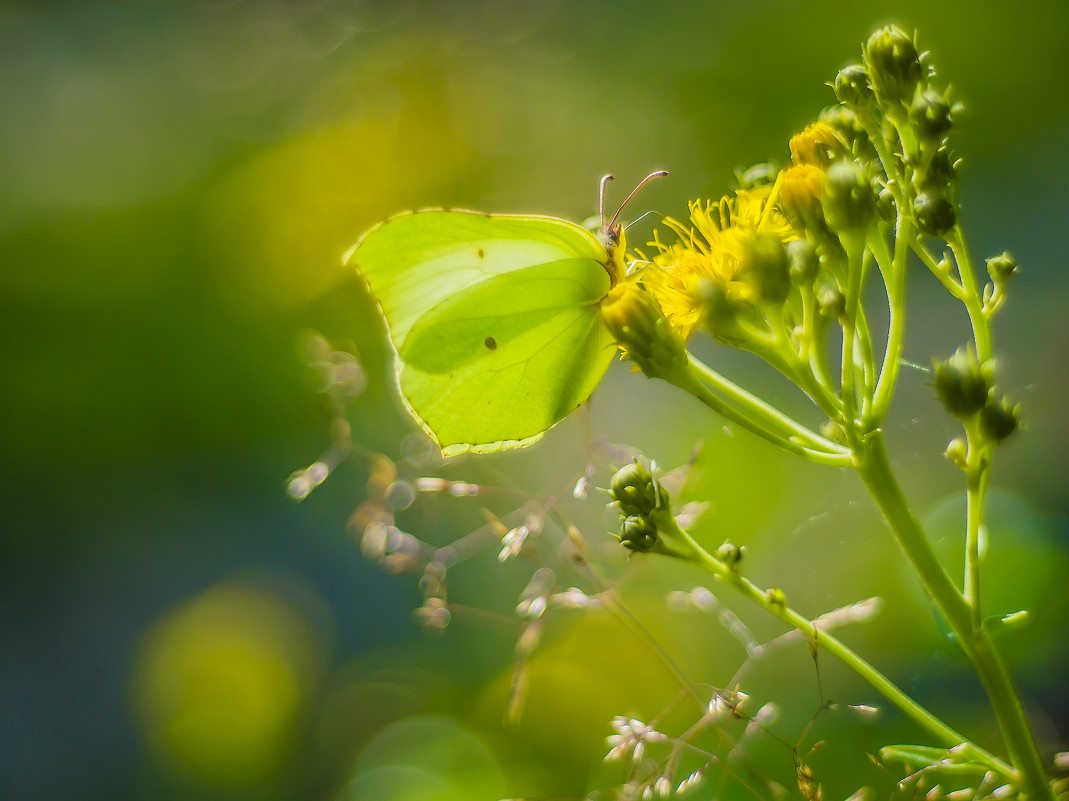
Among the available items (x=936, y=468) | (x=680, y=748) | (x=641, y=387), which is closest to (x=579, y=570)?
(x=680, y=748)

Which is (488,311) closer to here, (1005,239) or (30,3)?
(1005,239)

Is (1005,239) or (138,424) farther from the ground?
(1005,239)

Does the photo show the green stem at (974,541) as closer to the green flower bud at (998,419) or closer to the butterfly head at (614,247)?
the green flower bud at (998,419)

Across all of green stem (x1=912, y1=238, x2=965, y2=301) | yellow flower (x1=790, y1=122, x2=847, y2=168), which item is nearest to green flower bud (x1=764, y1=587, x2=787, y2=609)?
green stem (x1=912, y1=238, x2=965, y2=301)

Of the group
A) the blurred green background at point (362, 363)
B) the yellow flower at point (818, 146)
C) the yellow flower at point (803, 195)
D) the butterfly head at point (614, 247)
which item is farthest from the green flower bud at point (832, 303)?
the blurred green background at point (362, 363)

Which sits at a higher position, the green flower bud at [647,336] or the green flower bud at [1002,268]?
the green flower bud at [1002,268]
